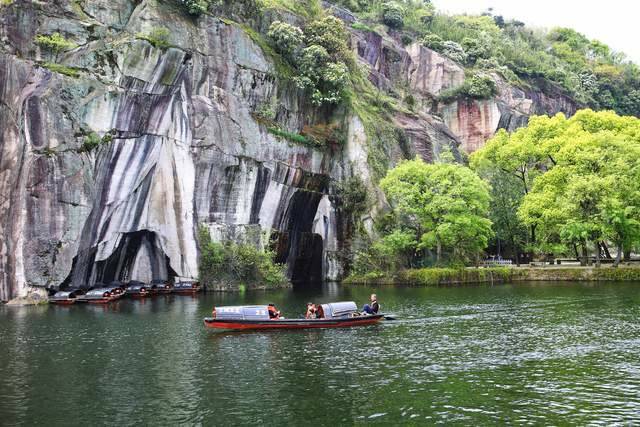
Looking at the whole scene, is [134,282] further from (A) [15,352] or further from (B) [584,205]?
(B) [584,205]

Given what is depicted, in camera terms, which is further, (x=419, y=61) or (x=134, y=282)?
(x=419, y=61)

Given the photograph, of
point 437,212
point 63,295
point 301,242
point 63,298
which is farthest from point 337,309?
point 301,242

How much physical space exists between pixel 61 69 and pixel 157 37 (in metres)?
8.95

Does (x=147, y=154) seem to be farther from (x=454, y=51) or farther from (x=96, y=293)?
(x=454, y=51)

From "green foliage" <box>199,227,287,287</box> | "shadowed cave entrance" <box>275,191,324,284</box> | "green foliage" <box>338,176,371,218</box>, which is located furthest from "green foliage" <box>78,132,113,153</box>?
"green foliage" <box>338,176,371,218</box>

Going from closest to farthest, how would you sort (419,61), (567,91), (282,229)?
(282,229)
(419,61)
(567,91)

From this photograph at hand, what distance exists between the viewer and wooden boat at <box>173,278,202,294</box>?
53.7 m

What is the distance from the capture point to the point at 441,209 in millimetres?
57875

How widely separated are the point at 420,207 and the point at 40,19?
3776 cm

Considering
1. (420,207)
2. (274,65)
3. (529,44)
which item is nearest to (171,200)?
(274,65)

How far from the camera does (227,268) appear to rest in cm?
5597

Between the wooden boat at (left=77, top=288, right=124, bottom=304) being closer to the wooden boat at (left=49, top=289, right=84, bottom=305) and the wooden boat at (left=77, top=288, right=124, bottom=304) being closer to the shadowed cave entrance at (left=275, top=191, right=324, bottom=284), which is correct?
the wooden boat at (left=49, top=289, right=84, bottom=305)

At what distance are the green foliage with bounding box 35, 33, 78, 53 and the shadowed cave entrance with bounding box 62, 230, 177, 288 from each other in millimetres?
16743

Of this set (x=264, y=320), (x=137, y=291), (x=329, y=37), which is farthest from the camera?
(x=329, y=37)
